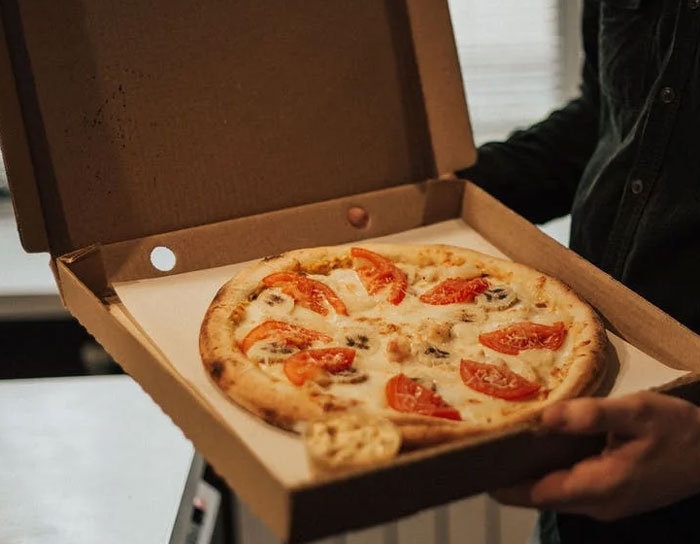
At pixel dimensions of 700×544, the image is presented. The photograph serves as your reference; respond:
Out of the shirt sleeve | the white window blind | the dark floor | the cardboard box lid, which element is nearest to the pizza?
the cardboard box lid

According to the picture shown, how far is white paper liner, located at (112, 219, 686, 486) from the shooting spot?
0.94 metres

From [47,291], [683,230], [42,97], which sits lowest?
[47,291]

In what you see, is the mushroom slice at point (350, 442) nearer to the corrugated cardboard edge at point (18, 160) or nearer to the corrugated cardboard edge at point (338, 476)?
the corrugated cardboard edge at point (338, 476)

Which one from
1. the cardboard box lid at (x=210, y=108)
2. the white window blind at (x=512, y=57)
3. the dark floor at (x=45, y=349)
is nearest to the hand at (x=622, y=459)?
the cardboard box lid at (x=210, y=108)

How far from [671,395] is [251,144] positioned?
0.63 metres

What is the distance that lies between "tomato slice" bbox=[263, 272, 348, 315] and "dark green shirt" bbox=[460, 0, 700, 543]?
371mm

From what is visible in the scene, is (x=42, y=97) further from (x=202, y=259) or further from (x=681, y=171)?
(x=681, y=171)

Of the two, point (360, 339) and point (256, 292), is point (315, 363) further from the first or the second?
point (256, 292)

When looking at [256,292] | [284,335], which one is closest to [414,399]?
[284,335]

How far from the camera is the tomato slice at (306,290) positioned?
121 cm

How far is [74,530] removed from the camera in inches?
54.4

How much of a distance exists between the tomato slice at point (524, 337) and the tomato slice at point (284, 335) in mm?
185

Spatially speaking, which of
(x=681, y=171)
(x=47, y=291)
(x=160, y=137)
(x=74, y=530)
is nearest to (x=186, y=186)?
(x=160, y=137)

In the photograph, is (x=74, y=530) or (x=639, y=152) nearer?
(x=639, y=152)
